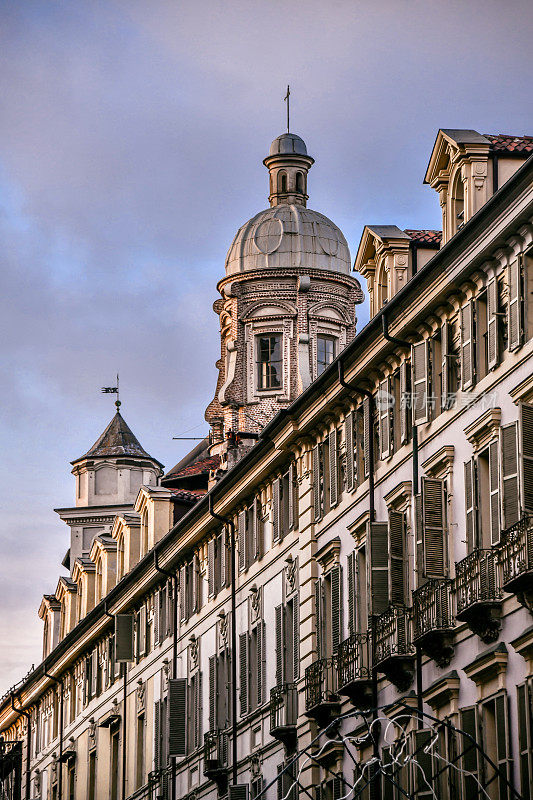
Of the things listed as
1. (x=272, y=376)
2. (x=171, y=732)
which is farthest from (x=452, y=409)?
(x=272, y=376)

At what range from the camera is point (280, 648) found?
2078 inches

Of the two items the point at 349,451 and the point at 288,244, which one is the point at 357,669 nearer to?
the point at 349,451

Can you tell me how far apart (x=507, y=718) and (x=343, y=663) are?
10.8 metres

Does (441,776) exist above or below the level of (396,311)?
below

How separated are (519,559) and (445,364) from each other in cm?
675

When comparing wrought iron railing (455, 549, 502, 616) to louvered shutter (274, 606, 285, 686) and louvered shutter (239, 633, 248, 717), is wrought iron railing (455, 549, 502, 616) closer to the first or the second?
louvered shutter (274, 606, 285, 686)

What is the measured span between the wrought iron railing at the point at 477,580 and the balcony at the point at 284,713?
1272cm

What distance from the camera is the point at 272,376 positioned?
8462 cm

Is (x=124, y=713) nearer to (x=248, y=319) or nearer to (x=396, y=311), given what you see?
(x=248, y=319)

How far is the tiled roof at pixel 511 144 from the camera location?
41.3 metres

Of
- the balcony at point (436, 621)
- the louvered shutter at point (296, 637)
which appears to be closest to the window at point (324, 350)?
the louvered shutter at point (296, 637)

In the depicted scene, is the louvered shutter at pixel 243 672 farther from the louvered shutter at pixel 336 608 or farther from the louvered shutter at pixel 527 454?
the louvered shutter at pixel 527 454

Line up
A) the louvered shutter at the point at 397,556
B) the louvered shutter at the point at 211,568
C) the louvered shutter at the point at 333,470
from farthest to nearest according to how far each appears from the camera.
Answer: the louvered shutter at the point at 211,568 → the louvered shutter at the point at 333,470 → the louvered shutter at the point at 397,556

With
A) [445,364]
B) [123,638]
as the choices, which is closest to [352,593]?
[445,364]
